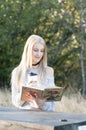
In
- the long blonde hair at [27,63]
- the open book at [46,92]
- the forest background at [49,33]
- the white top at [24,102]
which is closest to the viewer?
the open book at [46,92]

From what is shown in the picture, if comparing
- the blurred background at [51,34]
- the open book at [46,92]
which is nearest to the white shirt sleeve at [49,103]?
the open book at [46,92]

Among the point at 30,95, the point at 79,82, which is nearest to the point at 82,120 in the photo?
the point at 30,95

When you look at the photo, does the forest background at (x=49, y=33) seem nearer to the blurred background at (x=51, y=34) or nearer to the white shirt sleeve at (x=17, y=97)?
the blurred background at (x=51, y=34)

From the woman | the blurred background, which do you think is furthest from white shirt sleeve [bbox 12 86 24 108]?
the blurred background

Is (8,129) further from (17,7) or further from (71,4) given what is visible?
(17,7)

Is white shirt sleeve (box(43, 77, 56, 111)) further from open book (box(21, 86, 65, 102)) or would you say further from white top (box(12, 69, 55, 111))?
open book (box(21, 86, 65, 102))

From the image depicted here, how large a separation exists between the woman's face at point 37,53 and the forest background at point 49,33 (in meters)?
A: 8.61

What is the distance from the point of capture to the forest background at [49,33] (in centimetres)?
1316

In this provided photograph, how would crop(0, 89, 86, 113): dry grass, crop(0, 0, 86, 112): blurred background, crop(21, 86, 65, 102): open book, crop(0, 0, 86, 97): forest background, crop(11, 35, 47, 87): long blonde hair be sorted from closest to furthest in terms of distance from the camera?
crop(21, 86, 65, 102): open book < crop(11, 35, 47, 87): long blonde hair < crop(0, 89, 86, 113): dry grass < crop(0, 0, 86, 112): blurred background < crop(0, 0, 86, 97): forest background

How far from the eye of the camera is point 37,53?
14.3 ft

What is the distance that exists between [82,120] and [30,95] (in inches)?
34.7

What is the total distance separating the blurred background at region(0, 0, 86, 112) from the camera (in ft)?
42.8

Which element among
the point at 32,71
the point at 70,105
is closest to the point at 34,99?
the point at 32,71

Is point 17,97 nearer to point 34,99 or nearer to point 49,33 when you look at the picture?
point 34,99
